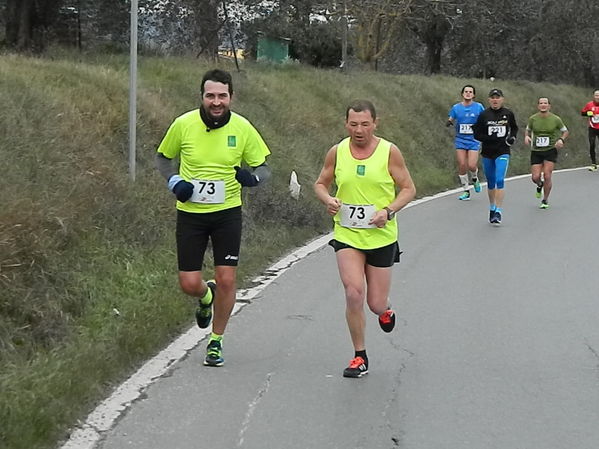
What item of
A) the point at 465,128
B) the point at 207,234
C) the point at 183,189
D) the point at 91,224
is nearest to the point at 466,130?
the point at 465,128

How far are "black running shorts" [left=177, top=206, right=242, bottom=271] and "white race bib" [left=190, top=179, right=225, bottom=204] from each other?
0.11 m

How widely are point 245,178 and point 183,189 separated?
16.3 inches

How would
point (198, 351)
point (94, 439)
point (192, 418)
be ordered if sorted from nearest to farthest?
point (94, 439) → point (192, 418) → point (198, 351)

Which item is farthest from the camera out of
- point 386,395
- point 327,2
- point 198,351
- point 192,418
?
point 327,2

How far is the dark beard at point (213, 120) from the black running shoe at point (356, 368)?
176cm

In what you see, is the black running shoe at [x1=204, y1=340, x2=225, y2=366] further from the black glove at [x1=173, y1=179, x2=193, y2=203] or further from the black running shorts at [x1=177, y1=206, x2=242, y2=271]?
the black glove at [x1=173, y1=179, x2=193, y2=203]

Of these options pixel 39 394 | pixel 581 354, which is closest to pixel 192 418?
pixel 39 394

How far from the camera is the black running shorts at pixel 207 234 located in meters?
6.85

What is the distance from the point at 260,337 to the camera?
7.80 meters

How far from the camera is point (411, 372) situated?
6.89 metres

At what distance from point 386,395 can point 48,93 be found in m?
6.73

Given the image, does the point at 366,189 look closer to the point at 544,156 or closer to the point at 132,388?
the point at 132,388

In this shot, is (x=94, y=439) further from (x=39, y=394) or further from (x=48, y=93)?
(x=48, y=93)

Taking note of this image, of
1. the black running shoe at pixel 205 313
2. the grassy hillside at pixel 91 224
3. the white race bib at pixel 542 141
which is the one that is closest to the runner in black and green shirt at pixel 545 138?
the white race bib at pixel 542 141
